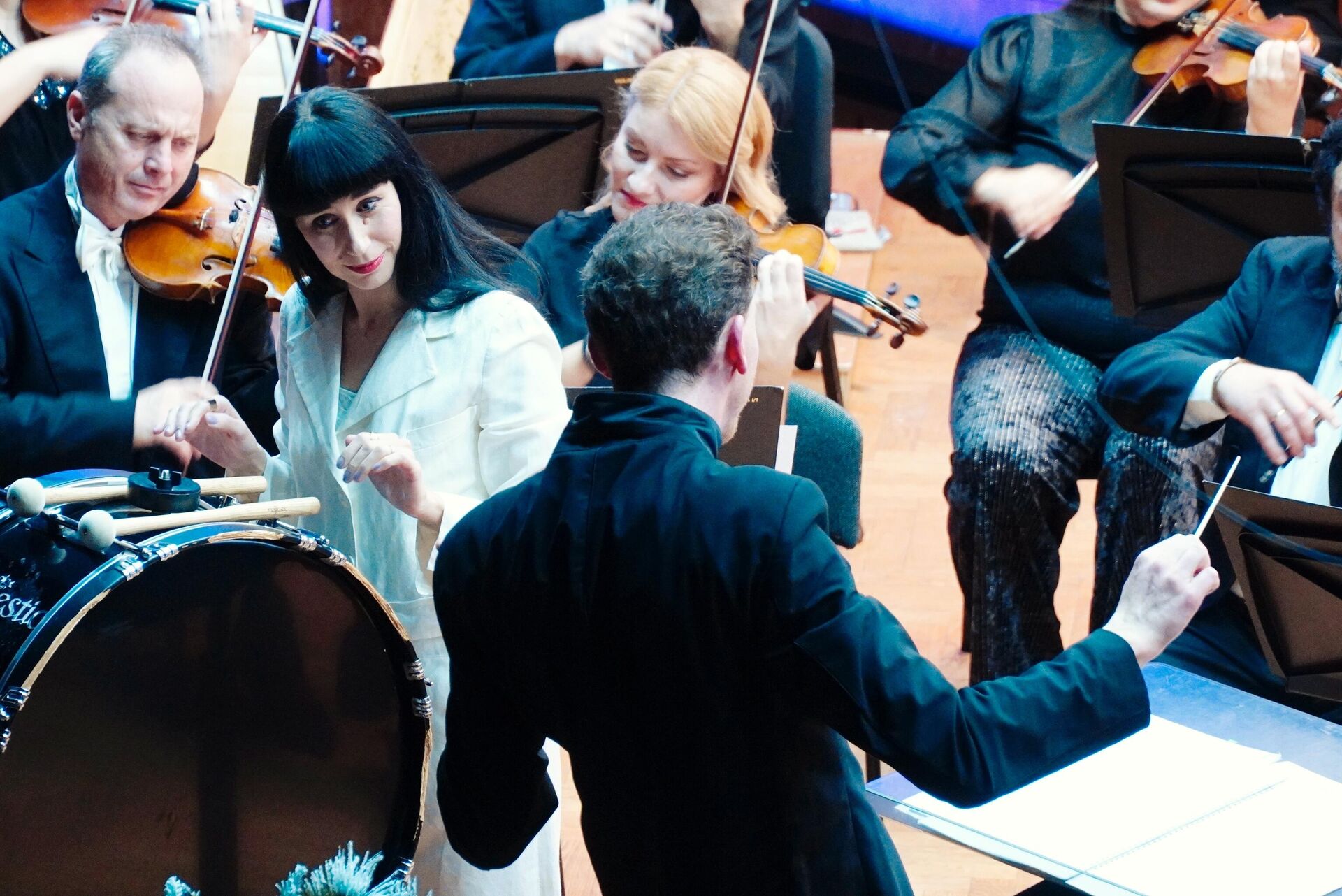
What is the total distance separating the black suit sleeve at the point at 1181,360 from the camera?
1.51m

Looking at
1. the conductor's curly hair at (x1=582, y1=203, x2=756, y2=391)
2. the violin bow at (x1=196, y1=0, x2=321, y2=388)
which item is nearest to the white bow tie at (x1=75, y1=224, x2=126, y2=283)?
the violin bow at (x1=196, y1=0, x2=321, y2=388)

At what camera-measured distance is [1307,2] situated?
136 cm

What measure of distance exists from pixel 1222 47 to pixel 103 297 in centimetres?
149

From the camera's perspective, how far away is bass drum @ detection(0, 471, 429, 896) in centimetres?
140

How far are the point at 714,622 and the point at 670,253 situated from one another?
0.27 m

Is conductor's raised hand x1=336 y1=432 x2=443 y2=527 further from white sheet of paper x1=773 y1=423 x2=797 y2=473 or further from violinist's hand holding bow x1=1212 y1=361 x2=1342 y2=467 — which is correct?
violinist's hand holding bow x1=1212 y1=361 x2=1342 y2=467

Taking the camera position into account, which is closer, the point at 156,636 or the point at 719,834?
the point at 719,834

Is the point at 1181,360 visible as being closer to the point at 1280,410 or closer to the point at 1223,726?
the point at 1280,410

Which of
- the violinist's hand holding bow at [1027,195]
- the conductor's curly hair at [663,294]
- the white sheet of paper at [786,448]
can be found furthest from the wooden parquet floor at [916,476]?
the conductor's curly hair at [663,294]

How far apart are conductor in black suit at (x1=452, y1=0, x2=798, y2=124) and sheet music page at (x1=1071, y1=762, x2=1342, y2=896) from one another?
115 centimetres

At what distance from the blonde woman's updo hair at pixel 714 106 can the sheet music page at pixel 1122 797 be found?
42.6 inches

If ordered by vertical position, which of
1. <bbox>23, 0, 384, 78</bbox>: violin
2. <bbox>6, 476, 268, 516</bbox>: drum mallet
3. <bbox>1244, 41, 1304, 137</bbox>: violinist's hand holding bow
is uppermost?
<bbox>1244, 41, 1304, 137</bbox>: violinist's hand holding bow

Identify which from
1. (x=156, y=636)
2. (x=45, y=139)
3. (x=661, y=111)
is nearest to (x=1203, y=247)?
(x=661, y=111)

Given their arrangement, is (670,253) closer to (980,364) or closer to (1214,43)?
(1214,43)
